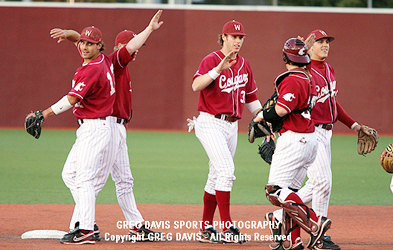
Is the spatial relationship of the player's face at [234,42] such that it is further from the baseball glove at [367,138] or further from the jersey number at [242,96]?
the baseball glove at [367,138]

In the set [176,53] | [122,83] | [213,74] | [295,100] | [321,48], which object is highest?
[176,53]

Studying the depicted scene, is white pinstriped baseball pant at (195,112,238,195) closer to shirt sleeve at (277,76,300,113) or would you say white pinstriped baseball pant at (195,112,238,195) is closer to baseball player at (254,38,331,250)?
baseball player at (254,38,331,250)

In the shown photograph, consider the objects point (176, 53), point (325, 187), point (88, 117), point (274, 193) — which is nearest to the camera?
point (274, 193)

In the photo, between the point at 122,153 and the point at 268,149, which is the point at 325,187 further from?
the point at 122,153

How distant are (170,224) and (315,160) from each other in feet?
6.49

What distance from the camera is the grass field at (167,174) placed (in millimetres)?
8211

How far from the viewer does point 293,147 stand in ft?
15.8

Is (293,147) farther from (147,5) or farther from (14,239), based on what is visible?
(147,5)

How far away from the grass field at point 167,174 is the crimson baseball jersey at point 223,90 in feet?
8.71

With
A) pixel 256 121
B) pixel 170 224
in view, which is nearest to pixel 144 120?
pixel 170 224

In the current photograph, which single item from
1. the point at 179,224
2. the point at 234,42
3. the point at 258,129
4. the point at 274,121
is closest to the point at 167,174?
→ the point at 179,224

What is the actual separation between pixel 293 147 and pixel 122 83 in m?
2.04

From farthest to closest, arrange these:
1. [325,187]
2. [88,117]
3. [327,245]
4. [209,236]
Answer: [209,236] → [325,187] → [88,117] → [327,245]

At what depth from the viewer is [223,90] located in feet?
18.4
